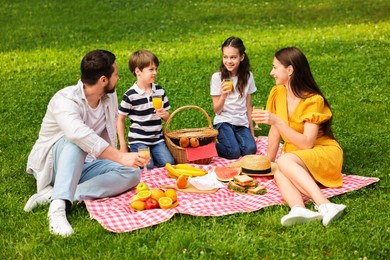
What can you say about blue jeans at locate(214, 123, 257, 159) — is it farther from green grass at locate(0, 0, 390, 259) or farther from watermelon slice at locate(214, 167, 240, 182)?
green grass at locate(0, 0, 390, 259)

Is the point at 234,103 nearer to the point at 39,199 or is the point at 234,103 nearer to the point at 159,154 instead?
the point at 159,154

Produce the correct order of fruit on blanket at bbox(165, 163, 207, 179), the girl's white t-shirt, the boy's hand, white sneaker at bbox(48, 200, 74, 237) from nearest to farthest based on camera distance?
1. white sneaker at bbox(48, 200, 74, 237)
2. fruit on blanket at bbox(165, 163, 207, 179)
3. the boy's hand
4. the girl's white t-shirt

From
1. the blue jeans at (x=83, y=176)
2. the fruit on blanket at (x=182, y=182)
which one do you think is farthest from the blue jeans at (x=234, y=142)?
the blue jeans at (x=83, y=176)

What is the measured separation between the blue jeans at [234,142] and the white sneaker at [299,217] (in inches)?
89.8

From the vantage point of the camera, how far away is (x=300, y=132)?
6.00 meters

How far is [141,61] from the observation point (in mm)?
6910

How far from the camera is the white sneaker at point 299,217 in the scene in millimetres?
4980

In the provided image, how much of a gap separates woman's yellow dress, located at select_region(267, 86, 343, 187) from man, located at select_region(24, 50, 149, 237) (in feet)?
4.84

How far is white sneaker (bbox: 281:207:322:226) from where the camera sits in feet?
16.3

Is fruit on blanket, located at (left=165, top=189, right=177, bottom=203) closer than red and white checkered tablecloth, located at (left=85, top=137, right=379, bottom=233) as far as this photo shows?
No

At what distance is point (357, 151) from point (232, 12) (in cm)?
1110

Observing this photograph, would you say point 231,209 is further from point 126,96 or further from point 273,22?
point 273,22

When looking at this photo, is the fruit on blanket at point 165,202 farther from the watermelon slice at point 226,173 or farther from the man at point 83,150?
the watermelon slice at point 226,173

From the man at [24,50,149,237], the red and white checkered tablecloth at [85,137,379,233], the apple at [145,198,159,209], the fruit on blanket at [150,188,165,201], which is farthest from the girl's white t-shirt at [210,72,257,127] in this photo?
the apple at [145,198,159,209]
